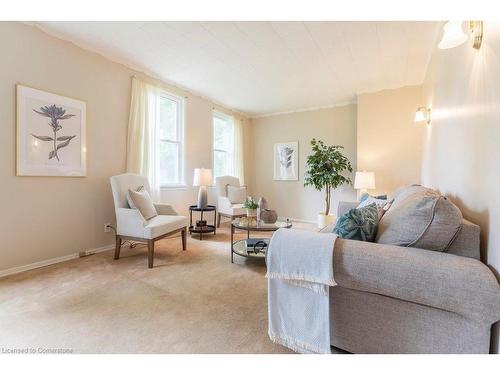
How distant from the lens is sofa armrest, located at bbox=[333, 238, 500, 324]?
0.92 meters

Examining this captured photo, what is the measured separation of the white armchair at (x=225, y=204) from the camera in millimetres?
4250

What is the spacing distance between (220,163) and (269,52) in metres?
2.74

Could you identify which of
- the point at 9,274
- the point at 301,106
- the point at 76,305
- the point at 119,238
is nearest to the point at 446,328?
the point at 76,305

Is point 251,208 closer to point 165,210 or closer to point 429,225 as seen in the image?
point 165,210

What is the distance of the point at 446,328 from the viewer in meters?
0.99

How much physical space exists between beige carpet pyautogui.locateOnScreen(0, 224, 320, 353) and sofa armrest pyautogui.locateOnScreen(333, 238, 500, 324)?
0.63 meters

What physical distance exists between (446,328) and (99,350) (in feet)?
5.50

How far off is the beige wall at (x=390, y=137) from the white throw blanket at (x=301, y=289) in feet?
11.5

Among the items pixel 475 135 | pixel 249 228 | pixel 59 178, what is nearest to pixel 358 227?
pixel 475 135

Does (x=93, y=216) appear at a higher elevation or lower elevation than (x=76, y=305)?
higher

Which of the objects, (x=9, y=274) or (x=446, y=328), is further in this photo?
(x=9, y=274)
